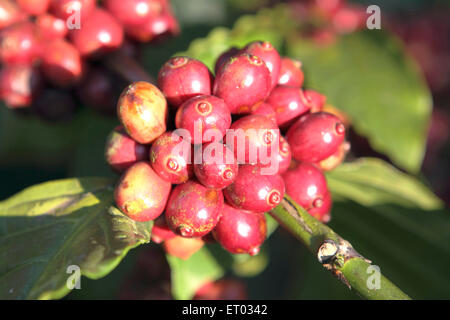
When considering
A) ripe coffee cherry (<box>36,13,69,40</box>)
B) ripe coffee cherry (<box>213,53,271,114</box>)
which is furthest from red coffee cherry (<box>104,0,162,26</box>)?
ripe coffee cherry (<box>213,53,271,114</box>)

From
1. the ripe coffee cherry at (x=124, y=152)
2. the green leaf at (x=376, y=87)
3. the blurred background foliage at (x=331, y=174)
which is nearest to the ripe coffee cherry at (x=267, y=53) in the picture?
the ripe coffee cherry at (x=124, y=152)

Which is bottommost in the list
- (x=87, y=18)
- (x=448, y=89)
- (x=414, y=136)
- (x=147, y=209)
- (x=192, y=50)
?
(x=448, y=89)

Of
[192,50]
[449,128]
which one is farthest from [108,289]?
[449,128]

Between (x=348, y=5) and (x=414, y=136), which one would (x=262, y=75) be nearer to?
(x=414, y=136)

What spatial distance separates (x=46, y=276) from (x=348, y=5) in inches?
103

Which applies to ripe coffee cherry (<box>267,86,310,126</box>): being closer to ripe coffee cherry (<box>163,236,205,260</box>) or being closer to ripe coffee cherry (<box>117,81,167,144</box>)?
ripe coffee cherry (<box>117,81,167,144</box>)

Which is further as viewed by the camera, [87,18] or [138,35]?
[138,35]

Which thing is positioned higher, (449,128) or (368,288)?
(368,288)

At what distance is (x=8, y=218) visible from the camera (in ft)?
5.15

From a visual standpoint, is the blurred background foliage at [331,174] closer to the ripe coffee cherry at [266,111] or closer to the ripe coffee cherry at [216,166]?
the ripe coffee cherry at [216,166]

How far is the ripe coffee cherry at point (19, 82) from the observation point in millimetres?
1948

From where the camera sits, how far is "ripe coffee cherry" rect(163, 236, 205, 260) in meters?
1.62

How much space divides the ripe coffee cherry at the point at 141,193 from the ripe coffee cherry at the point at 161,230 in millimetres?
102

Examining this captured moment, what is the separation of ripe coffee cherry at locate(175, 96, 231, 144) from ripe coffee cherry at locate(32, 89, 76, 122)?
2.91ft
